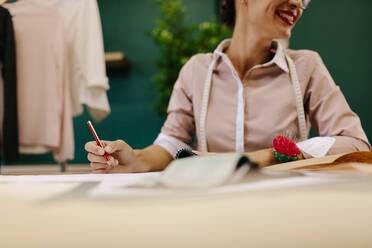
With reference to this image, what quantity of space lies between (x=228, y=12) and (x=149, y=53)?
120 centimetres

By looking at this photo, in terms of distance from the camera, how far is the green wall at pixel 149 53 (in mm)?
2129

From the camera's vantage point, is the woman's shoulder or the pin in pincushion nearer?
the pin in pincushion

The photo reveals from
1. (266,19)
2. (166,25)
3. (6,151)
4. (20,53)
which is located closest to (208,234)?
(266,19)

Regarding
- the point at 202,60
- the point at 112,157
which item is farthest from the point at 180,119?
the point at 112,157

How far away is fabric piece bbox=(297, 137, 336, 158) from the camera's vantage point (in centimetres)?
62

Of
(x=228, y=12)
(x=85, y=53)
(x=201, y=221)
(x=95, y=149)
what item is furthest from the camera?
(x=85, y=53)

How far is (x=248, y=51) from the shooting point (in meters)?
0.90

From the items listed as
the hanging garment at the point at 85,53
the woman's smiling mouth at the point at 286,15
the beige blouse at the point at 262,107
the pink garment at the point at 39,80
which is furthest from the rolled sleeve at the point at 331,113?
the pink garment at the point at 39,80

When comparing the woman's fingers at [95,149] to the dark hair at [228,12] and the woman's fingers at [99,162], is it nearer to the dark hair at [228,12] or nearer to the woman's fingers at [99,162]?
the woman's fingers at [99,162]

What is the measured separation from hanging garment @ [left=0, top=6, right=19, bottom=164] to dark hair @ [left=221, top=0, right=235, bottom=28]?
2.66 feet

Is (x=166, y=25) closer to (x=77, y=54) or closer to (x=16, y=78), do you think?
(x=77, y=54)

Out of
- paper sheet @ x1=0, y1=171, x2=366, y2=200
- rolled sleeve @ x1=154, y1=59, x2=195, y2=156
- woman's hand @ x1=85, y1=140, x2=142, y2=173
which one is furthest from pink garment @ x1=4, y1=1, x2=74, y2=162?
paper sheet @ x1=0, y1=171, x2=366, y2=200

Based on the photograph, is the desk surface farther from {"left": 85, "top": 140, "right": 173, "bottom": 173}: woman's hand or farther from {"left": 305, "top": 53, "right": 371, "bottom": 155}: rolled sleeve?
{"left": 305, "top": 53, "right": 371, "bottom": 155}: rolled sleeve

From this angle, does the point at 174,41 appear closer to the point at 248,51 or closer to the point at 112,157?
the point at 248,51
